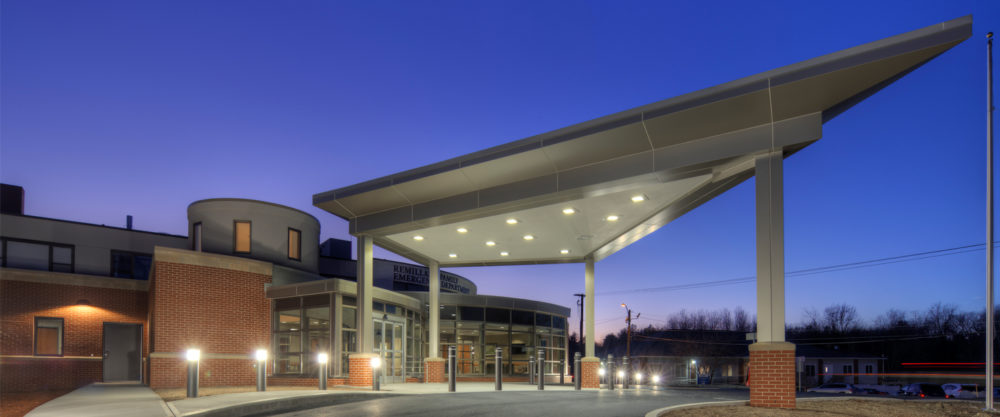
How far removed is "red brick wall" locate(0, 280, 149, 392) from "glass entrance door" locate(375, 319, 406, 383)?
8.02 metres

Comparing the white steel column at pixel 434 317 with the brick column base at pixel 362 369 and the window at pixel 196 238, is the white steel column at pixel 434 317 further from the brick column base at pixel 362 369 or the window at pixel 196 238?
the window at pixel 196 238

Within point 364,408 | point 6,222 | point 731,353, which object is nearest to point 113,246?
point 6,222

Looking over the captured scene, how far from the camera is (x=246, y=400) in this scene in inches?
446

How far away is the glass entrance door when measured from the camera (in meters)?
21.4

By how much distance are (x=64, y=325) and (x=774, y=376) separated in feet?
78.2

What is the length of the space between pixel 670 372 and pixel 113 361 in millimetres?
50919

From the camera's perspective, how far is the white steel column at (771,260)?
991 centimetres

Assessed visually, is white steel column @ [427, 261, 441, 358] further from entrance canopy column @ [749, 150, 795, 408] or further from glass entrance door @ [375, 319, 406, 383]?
entrance canopy column @ [749, 150, 795, 408]

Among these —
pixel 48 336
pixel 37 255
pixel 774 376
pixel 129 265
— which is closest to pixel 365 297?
pixel 774 376

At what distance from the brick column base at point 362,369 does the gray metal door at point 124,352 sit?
45.4 feet

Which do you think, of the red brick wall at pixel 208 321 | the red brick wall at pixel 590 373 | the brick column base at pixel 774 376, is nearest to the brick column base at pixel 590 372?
the red brick wall at pixel 590 373

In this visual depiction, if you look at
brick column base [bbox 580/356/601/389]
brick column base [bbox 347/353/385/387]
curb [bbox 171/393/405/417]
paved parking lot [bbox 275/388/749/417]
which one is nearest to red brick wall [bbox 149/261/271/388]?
brick column base [bbox 347/353/385/387]

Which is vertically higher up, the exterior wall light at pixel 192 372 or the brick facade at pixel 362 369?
the exterior wall light at pixel 192 372

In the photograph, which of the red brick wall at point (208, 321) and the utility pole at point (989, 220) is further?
the red brick wall at point (208, 321)
